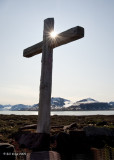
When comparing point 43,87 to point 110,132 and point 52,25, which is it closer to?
point 52,25

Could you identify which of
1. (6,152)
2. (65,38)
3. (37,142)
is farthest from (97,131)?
(6,152)

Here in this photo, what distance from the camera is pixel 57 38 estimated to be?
250 inches

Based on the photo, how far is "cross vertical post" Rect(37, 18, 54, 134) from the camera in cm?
589

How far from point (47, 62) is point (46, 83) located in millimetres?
671

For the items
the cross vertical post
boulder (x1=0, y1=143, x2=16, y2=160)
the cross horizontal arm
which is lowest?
boulder (x1=0, y1=143, x2=16, y2=160)

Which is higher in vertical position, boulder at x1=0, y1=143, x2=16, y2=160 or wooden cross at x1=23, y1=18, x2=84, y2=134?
wooden cross at x1=23, y1=18, x2=84, y2=134

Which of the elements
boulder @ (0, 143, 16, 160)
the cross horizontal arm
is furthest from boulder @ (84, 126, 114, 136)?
boulder @ (0, 143, 16, 160)

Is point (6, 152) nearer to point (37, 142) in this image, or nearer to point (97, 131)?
point (37, 142)

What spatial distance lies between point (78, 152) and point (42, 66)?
277cm

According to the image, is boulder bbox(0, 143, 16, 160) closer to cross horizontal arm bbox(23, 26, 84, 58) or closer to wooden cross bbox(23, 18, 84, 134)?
wooden cross bbox(23, 18, 84, 134)

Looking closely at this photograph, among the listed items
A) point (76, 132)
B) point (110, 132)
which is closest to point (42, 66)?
point (76, 132)

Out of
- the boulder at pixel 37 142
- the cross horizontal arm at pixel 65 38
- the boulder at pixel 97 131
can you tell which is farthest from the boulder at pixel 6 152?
the boulder at pixel 97 131

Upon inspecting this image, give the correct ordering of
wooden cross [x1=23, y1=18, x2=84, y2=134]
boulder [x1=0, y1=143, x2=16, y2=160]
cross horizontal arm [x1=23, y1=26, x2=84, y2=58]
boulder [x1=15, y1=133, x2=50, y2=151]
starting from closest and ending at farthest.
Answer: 1. boulder [x1=0, y1=143, x2=16, y2=160]
2. boulder [x1=15, y1=133, x2=50, y2=151]
3. cross horizontal arm [x1=23, y1=26, x2=84, y2=58]
4. wooden cross [x1=23, y1=18, x2=84, y2=134]

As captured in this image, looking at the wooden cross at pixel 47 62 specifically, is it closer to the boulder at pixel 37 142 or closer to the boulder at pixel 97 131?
the boulder at pixel 37 142
